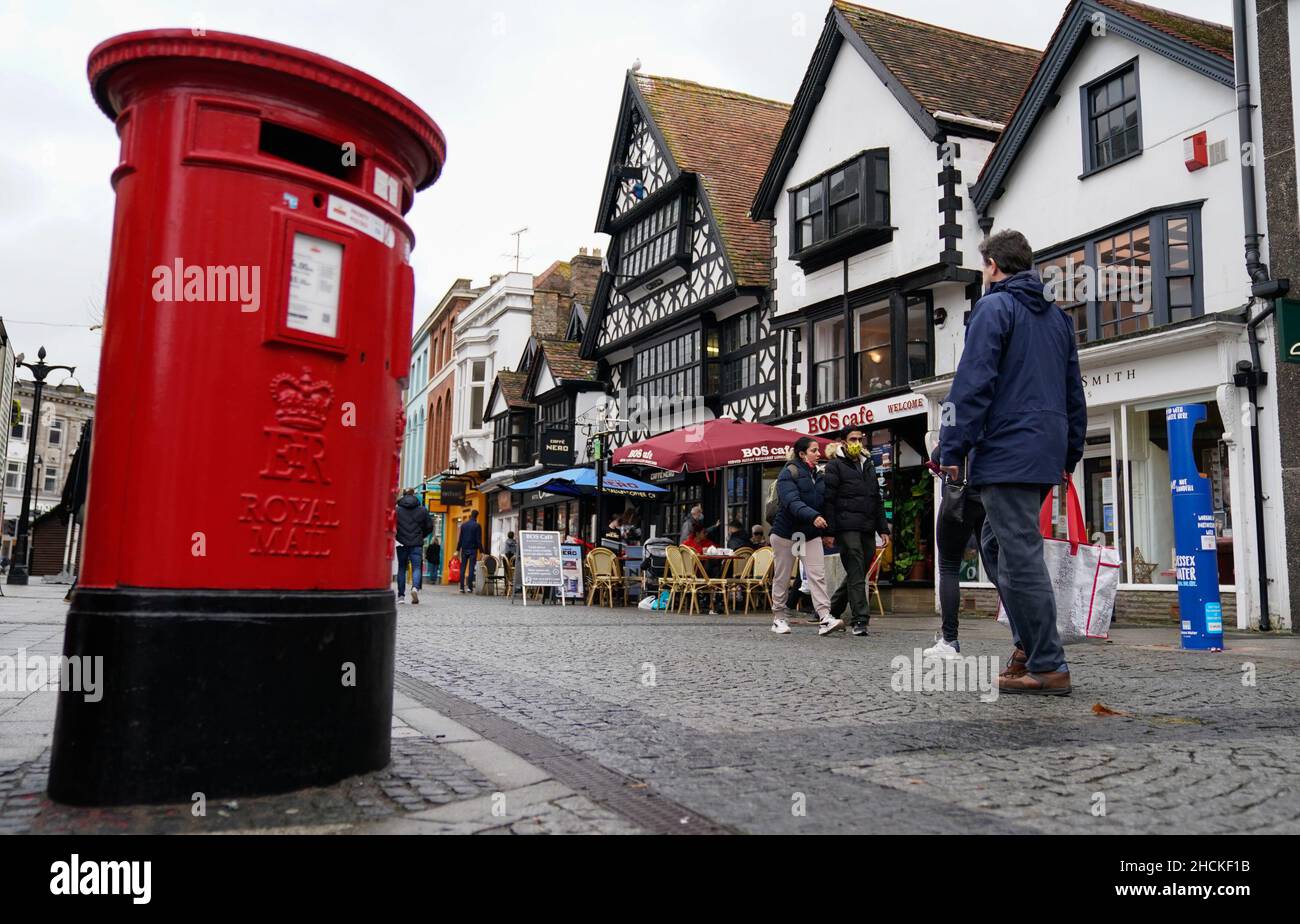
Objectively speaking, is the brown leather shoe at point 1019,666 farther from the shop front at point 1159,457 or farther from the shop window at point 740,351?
the shop window at point 740,351

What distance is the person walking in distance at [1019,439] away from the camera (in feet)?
16.1

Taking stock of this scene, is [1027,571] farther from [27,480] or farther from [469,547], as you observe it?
[27,480]

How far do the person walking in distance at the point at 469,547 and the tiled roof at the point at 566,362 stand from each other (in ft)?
30.9

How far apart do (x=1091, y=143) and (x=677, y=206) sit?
36.9ft

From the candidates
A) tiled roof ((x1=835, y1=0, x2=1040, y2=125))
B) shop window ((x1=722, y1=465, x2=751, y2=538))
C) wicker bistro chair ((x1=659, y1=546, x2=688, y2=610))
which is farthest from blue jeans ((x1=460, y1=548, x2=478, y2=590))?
tiled roof ((x1=835, y1=0, x2=1040, y2=125))

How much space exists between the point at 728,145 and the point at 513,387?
14.5 meters

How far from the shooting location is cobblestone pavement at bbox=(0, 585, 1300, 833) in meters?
2.64

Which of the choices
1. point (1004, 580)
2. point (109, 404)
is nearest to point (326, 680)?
point (109, 404)

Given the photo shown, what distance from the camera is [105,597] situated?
9.00 feet

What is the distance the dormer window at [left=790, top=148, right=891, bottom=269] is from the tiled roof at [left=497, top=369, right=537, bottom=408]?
58.8ft

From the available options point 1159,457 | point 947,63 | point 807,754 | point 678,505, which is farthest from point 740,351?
point 807,754

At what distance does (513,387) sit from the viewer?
37.5 meters

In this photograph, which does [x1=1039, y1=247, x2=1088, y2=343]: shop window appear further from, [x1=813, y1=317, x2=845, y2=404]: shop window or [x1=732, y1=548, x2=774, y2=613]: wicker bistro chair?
[x1=732, y1=548, x2=774, y2=613]: wicker bistro chair

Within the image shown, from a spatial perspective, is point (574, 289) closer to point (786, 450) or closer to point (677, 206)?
point (677, 206)
